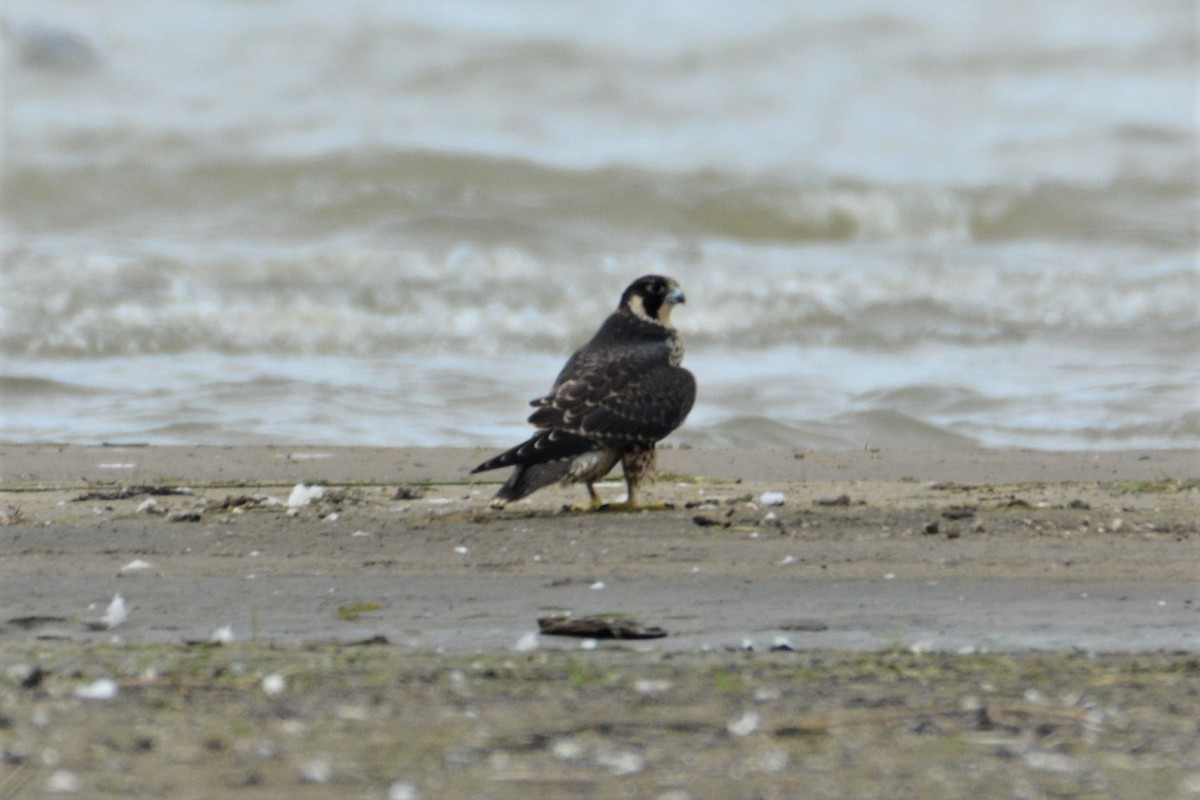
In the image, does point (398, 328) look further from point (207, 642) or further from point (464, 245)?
point (207, 642)

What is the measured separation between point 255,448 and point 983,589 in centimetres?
392

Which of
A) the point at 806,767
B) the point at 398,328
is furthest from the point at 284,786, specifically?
the point at 398,328

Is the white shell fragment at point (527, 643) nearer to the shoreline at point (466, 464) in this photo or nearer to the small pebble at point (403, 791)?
the small pebble at point (403, 791)

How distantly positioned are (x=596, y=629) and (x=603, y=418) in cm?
212

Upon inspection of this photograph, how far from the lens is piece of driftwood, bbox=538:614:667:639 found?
407 centimetres

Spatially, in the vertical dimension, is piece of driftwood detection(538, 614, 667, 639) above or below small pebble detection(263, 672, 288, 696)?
above

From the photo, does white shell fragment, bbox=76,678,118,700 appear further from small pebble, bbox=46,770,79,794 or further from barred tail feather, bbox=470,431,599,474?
barred tail feather, bbox=470,431,599,474

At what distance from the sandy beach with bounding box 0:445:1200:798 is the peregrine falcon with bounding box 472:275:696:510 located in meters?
0.19

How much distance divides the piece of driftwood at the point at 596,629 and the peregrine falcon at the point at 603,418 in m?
1.60

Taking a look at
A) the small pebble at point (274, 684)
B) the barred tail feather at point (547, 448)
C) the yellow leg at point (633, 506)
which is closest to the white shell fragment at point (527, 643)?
the small pebble at point (274, 684)

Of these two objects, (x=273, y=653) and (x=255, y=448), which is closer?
(x=273, y=653)

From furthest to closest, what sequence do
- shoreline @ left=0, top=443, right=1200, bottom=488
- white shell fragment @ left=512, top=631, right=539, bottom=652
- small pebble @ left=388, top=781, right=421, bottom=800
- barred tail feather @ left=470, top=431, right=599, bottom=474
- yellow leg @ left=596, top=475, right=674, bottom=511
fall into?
shoreline @ left=0, top=443, right=1200, bottom=488
yellow leg @ left=596, top=475, right=674, bottom=511
barred tail feather @ left=470, top=431, right=599, bottom=474
white shell fragment @ left=512, top=631, right=539, bottom=652
small pebble @ left=388, top=781, right=421, bottom=800

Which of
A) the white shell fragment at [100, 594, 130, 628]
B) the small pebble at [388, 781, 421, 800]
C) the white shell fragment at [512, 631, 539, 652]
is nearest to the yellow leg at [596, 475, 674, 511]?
the white shell fragment at [512, 631, 539, 652]

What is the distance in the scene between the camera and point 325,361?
10.9 m
